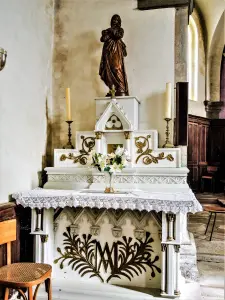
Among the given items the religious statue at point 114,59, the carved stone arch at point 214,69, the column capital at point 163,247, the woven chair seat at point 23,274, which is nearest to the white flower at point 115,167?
the column capital at point 163,247

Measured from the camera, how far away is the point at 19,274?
2305mm

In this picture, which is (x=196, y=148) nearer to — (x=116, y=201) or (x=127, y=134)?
(x=127, y=134)

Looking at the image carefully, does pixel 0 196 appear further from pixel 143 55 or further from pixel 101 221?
pixel 143 55

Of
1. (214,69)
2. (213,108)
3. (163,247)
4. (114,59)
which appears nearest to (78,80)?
(114,59)

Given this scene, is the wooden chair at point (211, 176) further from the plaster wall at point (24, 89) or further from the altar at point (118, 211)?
the plaster wall at point (24, 89)

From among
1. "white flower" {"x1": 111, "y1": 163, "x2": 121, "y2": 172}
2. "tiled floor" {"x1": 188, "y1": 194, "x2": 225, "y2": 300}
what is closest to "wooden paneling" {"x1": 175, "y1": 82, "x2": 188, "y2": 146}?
"white flower" {"x1": 111, "y1": 163, "x2": 121, "y2": 172}

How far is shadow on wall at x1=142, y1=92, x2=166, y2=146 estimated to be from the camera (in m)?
3.63

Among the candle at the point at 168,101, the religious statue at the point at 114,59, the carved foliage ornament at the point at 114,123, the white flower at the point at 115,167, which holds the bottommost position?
the white flower at the point at 115,167

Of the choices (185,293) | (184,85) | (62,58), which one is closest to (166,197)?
(185,293)

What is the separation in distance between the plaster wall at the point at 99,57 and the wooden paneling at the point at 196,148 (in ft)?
18.1

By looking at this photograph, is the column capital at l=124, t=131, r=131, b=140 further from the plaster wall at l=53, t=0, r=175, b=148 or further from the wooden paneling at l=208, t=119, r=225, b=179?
the wooden paneling at l=208, t=119, r=225, b=179

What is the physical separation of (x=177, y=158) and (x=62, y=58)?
1.80 m

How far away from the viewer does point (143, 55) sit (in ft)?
12.1

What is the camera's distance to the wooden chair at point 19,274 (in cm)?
218
